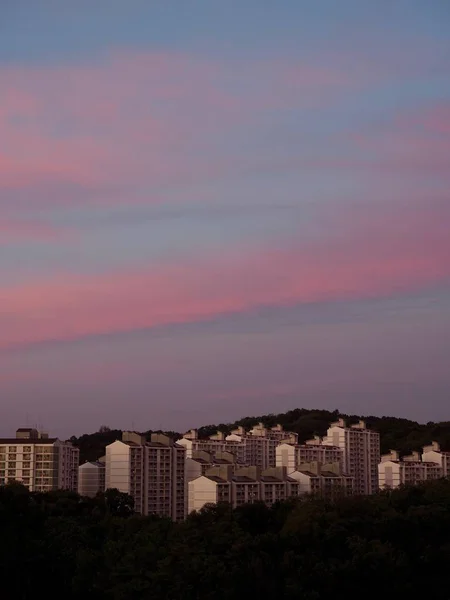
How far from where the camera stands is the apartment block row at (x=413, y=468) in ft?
156

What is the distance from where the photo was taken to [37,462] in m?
39.3

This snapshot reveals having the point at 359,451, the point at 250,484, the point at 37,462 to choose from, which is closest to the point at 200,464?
the point at 250,484

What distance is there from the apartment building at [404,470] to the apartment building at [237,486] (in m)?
9.60

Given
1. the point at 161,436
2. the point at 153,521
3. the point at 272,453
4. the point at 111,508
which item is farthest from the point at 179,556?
the point at 272,453

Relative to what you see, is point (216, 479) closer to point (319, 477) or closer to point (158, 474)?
point (158, 474)

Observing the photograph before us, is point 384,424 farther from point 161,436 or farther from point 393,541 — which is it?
point 393,541

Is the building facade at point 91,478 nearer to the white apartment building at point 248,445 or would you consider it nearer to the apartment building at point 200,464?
the apartment building at point 200,464

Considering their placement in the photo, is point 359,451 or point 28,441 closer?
point 28,441

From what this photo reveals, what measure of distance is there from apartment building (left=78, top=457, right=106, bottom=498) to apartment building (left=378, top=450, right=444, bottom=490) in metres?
13.7

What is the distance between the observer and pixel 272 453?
170ft

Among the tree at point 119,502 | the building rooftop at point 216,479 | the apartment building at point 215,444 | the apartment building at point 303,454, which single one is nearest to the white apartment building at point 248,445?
the apartment building at point 215,444

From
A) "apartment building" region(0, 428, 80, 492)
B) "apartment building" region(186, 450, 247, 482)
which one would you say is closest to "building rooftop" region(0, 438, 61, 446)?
"apartment building" region(0, 428, 80, 492)

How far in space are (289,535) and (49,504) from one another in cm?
890

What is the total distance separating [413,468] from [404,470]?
1.18m
